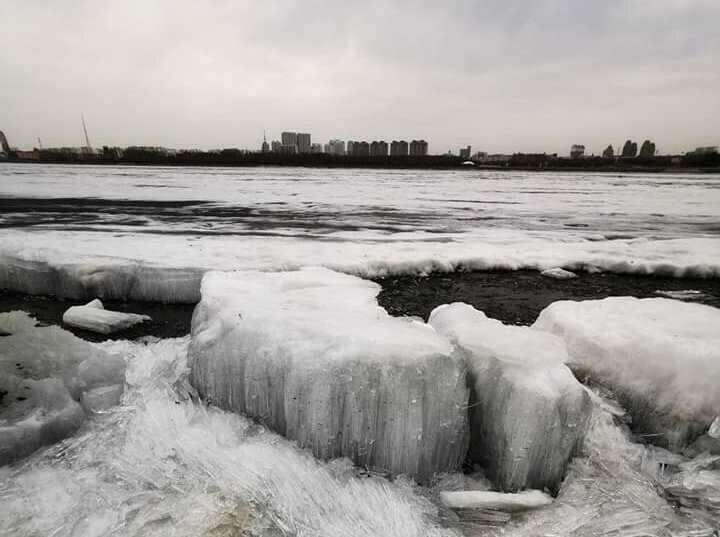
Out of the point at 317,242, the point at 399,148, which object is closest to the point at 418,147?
the point at 399,148

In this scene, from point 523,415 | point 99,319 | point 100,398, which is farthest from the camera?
point 99,319

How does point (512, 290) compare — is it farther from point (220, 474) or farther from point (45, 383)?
point (45, 383)

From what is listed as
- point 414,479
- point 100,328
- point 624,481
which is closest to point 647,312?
point 624,481

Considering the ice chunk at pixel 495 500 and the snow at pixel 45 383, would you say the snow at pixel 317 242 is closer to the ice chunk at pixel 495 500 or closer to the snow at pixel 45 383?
the snow at pixel 45 383

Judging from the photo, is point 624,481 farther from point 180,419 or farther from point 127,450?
point 127,450

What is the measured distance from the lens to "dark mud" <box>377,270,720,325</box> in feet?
16.9

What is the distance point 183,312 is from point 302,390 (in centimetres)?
316

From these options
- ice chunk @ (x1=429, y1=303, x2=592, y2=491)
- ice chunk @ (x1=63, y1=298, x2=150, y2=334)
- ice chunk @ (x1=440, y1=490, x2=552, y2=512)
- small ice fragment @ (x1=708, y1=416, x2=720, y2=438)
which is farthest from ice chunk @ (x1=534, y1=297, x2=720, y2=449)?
ice chunk @ (x1=63, y1=298, x2=150, y2=334)

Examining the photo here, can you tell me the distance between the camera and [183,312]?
5062 mm

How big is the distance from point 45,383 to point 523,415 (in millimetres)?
3339

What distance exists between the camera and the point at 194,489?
2.35 meters

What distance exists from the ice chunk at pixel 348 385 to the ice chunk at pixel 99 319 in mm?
1928

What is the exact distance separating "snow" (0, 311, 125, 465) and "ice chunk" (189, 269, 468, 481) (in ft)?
2.54

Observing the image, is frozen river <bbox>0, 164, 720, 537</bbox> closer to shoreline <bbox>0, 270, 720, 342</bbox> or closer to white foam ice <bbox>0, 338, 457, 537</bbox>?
white foam ice <bbox>0, 338, 457, 537</bbox>
